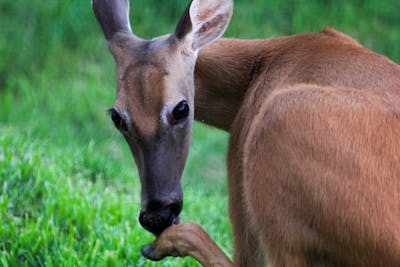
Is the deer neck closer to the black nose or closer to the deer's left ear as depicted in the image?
the deer's left ear

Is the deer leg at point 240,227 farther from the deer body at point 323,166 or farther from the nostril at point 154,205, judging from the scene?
the nostril at point 154,205

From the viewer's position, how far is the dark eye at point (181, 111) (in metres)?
5.59

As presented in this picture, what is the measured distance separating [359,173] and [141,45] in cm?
159

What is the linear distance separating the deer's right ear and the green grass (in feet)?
4.92

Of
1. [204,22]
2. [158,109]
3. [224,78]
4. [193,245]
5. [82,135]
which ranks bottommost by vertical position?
[82,135]

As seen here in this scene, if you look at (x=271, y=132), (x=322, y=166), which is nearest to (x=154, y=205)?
(x=271, y=132)

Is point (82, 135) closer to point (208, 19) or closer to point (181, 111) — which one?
point (208, 19)

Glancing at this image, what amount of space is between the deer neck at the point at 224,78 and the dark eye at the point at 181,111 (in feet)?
2.38

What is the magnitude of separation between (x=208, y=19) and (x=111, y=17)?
0.58m

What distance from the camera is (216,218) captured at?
26.0 ft

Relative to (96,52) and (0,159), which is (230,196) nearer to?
(0,159)

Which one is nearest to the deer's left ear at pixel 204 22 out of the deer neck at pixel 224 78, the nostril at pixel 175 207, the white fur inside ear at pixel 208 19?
the white fur inside ear at pixel 208 19

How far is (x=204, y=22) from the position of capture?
6141mm

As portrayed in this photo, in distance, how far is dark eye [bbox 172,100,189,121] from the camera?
559cm
